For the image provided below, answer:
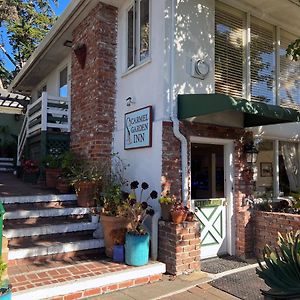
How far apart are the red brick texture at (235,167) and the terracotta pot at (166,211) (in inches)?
13.0

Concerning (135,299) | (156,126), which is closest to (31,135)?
(156,126)

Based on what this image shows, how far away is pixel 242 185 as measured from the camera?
664cm

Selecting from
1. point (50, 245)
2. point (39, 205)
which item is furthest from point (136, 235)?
point (39, 205)

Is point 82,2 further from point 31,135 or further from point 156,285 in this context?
point 156,285

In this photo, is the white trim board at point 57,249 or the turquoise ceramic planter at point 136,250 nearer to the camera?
the white trim board at point 57,249

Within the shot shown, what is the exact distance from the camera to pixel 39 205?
20.9ft

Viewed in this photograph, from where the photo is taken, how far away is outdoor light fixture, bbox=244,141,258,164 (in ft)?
21.9

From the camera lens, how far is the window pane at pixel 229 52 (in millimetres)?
6527

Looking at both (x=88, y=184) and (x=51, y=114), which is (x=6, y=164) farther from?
(x=88, y=184)

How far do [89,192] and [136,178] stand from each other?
95cm

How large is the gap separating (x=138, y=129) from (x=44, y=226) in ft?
7.75

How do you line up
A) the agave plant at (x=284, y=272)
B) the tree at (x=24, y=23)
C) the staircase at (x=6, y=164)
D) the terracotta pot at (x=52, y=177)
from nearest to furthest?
the agave plant at (x=284, y=272) → the terracotta pot at (x=52, y=177) → the staircase at (x=6, y=164) → the tree at (x=24, y=23)

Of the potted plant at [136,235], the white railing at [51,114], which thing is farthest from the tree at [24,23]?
the potted plant at [136,235]

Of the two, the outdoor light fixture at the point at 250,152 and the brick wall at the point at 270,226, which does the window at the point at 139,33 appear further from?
the brick wall at the point at 270,226
